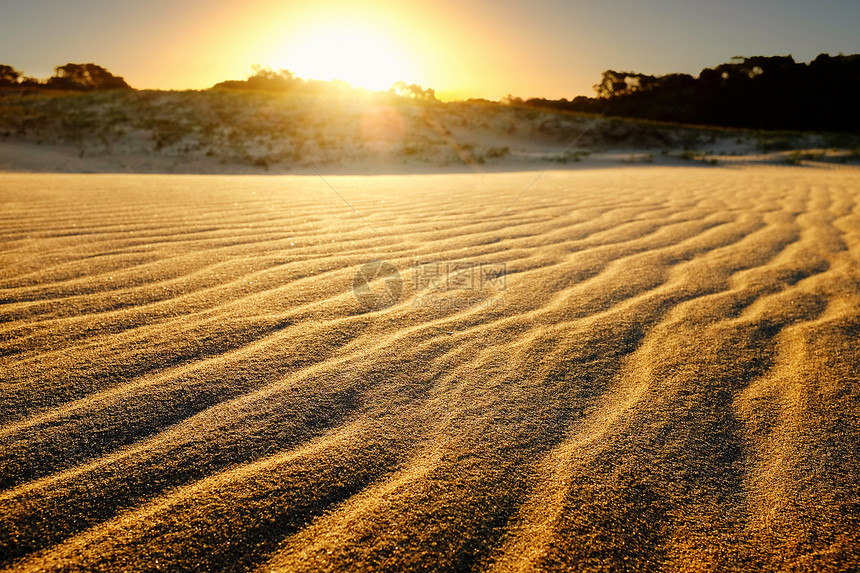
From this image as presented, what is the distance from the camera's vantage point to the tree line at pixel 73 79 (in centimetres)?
2428

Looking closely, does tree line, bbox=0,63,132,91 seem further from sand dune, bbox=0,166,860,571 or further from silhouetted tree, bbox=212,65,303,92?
sand dune, bbox=0,166,860,571

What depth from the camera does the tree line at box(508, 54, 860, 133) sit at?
20.2 meters

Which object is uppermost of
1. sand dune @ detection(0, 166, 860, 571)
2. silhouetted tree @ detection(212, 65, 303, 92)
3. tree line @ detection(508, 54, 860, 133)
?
silhouetted tree @ detection(212, 65, 303, 92)

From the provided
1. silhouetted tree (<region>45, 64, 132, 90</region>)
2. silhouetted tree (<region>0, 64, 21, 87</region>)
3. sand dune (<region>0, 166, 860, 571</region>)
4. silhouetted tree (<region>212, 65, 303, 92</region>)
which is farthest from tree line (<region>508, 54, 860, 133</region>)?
silhouetted tree (<region>0, 64, 21, 87</region>)

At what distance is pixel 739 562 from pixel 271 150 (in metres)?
12.8

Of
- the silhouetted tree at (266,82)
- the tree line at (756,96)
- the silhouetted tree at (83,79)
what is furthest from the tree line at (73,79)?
the tree line at (756,96)

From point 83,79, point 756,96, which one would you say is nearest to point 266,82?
point 83,79

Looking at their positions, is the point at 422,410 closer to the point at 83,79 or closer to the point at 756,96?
the point at 756,96

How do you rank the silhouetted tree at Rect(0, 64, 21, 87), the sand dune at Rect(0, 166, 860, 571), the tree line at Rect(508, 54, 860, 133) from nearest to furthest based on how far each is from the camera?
the sand dune at Rect(0, 166, 860, 571), the tree line at Rect(508, 54, 860, 133), the silhouetted tree at Rect(0, 64, 21, 87)

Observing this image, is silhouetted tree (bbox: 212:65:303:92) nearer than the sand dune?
No

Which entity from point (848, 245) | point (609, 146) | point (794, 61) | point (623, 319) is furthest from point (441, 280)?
point (794, 61)

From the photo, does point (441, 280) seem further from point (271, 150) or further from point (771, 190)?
point (271, 150)

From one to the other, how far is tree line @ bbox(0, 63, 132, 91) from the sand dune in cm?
2937

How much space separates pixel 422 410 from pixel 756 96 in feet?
93.3
